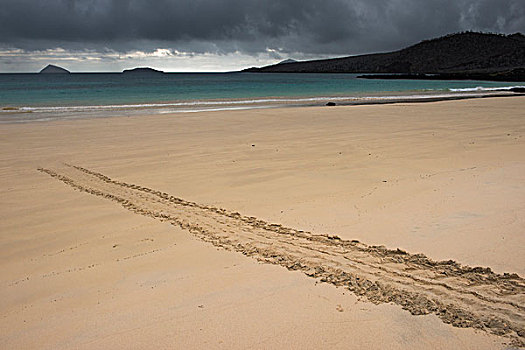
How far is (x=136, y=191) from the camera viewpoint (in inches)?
236

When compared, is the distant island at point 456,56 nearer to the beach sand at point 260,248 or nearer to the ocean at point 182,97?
the ocean at point 182,97

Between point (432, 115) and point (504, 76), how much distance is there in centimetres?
5830

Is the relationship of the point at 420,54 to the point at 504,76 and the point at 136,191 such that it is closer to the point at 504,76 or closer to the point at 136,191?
the point at 504,76

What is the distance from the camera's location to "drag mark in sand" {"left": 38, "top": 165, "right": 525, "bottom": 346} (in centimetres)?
282

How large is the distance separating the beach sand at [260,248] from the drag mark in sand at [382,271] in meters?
0.02

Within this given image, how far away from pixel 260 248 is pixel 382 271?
1112 mm

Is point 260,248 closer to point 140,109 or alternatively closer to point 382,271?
point 382,271

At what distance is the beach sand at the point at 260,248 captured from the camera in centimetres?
274

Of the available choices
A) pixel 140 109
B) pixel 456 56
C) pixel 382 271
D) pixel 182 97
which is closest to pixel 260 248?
pixel 382 271

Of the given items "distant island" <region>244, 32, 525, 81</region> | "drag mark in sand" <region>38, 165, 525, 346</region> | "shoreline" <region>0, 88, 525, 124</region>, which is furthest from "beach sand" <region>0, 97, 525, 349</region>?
"distant island" <region>244, 32, 525, 81</region>

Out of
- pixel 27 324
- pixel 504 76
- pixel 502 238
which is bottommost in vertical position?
pixel 27 324

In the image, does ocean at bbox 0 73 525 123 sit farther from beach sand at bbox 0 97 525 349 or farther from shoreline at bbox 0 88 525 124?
beach sand at bbox 0 97 525 349

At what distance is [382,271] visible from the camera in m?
3.39

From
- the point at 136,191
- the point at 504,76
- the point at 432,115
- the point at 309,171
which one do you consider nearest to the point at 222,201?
the point at 136,191
